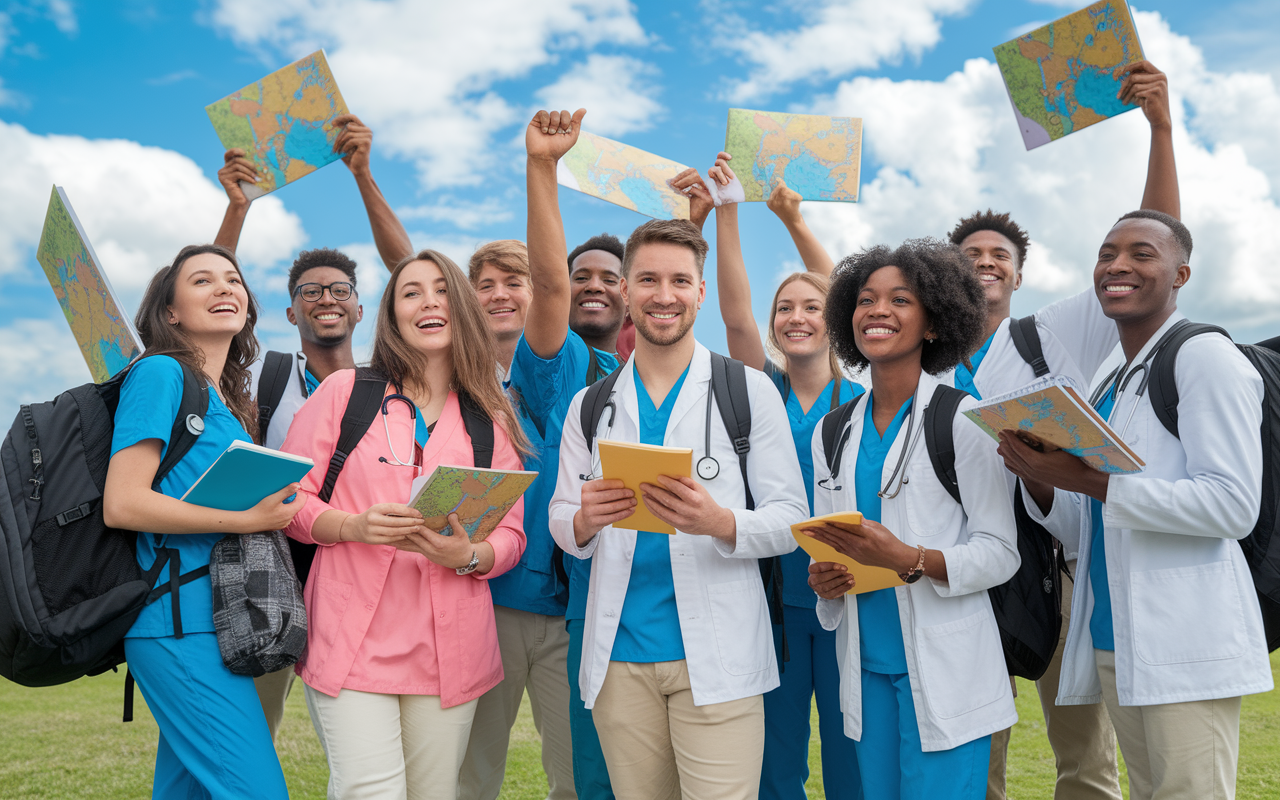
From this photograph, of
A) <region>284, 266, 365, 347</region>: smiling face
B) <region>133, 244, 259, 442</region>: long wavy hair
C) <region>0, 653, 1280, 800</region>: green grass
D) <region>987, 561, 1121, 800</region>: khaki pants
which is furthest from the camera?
<region>0, 653, 1280, 800</region>: green grass

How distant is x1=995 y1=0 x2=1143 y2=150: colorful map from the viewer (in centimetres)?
519

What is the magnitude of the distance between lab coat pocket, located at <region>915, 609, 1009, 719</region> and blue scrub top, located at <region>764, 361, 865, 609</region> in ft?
3.02

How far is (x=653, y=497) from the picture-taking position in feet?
10.9

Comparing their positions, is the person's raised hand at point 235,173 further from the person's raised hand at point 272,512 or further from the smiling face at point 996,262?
the smiling face at point 996,262

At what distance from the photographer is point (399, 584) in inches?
150

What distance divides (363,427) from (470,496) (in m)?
0.69

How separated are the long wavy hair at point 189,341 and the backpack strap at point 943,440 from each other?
2977mm

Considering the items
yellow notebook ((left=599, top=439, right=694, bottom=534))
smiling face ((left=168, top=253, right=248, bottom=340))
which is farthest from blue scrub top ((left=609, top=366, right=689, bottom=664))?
smiling face ((left=168, top=253, right=248, bottom=340))

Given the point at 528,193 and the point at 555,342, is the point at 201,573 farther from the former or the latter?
the point at 528,193

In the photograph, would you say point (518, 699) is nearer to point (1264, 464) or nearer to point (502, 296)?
point (502, 296)

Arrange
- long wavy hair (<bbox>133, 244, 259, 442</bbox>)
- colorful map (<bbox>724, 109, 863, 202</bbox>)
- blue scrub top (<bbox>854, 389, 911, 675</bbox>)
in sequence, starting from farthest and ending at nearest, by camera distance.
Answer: colorful map (<bbox>724, 109, 863, 202</bbox>) → long wavy hair (<bbox>133, 244, 259, 442</bbox>) → blue scrub top (<bbox>854, 389, 911, 675</bbox>)

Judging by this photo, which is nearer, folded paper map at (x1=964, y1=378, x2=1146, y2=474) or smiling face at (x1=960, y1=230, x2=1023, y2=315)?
folded paper map at (x1=964, y1=378, x2=1146, y2=474)

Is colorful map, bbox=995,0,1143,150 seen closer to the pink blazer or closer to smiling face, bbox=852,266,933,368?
smiling face, bbox=852,266,933,368

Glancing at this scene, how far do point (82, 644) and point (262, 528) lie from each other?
2.53 feet
